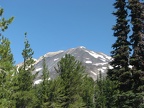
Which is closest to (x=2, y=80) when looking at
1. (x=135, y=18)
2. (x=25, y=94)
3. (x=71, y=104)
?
(x=135, y=18)

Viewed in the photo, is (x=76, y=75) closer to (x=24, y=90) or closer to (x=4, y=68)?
(x=24, y=90)

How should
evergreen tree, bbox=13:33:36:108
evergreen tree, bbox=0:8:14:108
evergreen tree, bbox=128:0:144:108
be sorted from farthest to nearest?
evergreen tree, bbox=13:33:36:108 → evergreen tree, bbox=128:0:144:108 → evergreen tree, bbox=0:8:14:108

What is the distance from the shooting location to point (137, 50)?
29297 mm

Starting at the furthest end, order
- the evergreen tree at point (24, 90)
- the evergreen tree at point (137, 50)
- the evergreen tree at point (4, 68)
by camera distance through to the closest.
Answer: the evergreen tree at point (24, 90)
the evergreen tree at point (137, 50)
the evergreen tree at point (4, 68)

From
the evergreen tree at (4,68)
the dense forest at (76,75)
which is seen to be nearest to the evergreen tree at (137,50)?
the dense forest at (76,75)

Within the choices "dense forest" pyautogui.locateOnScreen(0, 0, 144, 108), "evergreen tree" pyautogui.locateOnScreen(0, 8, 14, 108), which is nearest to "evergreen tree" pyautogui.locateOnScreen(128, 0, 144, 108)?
"dense forest" pyautogui.locateOnScreen(0, 0, 144, 108)

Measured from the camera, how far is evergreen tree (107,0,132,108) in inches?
1168

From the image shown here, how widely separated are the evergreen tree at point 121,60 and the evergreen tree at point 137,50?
76cm

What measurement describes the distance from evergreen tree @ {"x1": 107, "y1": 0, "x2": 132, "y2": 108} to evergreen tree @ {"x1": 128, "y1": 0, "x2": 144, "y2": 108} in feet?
2.49

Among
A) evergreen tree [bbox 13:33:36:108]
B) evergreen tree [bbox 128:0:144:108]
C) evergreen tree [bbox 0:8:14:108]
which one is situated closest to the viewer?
evergreen tree [bbox 0:8:14:108]

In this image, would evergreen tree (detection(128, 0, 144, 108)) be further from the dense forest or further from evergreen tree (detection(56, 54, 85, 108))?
evergreen tree (detection(56, 54, 85, 108))

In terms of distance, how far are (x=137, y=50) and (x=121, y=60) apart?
2236mm

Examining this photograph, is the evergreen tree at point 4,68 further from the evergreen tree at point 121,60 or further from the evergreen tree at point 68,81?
the evergreen tree at point 68,81

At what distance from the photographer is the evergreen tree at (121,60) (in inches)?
1168
